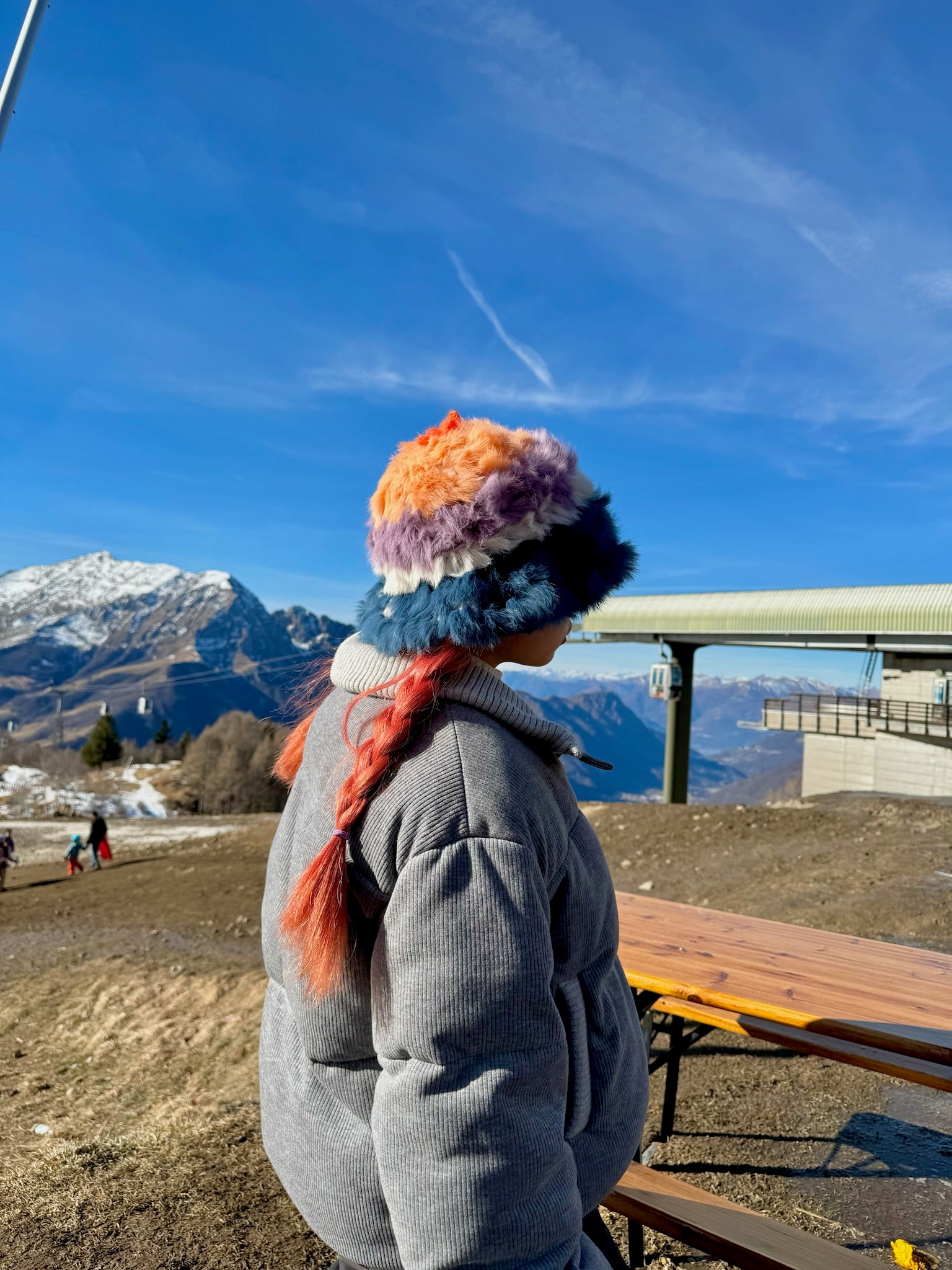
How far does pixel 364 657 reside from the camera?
1.40m

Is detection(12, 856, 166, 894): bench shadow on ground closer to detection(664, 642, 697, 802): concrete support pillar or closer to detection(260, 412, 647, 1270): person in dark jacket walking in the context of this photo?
detection(664, 642, 697, 802): concrete support pillar

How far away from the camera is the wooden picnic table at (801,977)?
7.25 ft

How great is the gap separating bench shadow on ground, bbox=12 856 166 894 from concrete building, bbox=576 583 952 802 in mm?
8446

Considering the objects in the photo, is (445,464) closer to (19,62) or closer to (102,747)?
(19,62)

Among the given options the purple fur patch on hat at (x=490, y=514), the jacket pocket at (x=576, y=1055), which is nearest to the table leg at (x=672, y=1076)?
the jacket pocket at (x=576, y=1055)

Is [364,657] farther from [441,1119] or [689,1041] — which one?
[689,1041]

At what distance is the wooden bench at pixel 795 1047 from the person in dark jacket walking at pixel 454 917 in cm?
115

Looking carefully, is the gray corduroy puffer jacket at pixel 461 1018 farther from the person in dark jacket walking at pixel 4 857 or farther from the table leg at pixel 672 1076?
the person in dark jacket walking at pixel 4 857

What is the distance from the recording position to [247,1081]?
477 centimetres

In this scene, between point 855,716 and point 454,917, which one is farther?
point 855,716

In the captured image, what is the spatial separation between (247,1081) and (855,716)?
46.5ft

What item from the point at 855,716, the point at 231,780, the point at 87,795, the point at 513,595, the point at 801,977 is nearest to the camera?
the point at 513,595

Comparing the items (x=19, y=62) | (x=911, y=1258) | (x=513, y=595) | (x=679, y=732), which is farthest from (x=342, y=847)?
(x=679, y=732)

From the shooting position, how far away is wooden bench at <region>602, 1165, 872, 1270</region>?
2.03 metres
